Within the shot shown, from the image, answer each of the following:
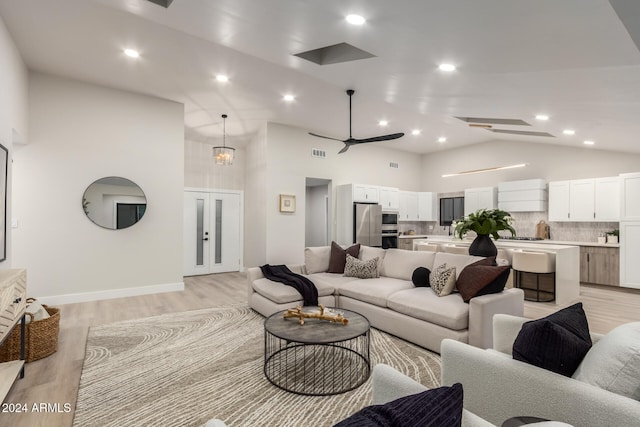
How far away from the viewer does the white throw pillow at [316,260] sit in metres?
4.87

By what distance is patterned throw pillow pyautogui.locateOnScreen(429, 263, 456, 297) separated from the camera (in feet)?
11.2

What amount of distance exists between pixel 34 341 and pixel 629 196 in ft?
28.1

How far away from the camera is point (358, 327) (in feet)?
8.84

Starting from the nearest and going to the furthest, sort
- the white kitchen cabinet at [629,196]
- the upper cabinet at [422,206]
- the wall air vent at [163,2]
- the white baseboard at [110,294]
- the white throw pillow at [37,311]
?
1. the wall air vent at [163,2]
2. the white throw pillow at [37,311]
3. the white baseboard at [110,294]
4. the white kitchen cabinet at [629,196]
5. the upper cabinet at [422,206]

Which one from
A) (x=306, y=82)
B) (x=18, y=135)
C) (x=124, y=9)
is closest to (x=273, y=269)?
(x=306, y=82)

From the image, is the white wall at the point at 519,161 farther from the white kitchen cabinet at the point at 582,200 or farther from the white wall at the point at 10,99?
the white wall at the point at 10,99

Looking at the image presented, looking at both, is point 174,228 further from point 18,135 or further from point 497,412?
point 497,412

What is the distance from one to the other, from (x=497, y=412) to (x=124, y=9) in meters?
4.02

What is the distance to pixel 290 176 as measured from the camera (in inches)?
274

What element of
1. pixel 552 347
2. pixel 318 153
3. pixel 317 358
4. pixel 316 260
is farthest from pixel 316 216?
pixel 552 347

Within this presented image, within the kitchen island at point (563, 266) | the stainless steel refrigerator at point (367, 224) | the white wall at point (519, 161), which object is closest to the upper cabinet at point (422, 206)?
the white wall at point (519, 161)

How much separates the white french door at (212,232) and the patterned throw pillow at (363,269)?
4.18 meters

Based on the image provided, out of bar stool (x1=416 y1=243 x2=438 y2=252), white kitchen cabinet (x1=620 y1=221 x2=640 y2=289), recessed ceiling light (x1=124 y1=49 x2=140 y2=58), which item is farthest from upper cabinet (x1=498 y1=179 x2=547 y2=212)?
recessed ceiling light (x1=124 y1=49 x2=140 y2=58)

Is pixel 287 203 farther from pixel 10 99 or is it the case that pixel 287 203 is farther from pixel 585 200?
pixel 585 200
